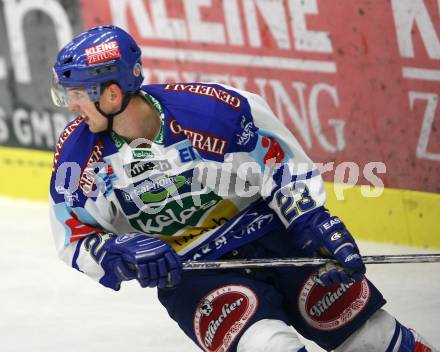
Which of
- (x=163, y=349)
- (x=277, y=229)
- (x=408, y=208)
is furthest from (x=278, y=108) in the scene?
(x=277, y=229)

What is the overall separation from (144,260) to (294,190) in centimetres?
51

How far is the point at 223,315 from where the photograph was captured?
11.3 ft

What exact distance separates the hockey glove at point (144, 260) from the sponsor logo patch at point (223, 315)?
4.8 inches

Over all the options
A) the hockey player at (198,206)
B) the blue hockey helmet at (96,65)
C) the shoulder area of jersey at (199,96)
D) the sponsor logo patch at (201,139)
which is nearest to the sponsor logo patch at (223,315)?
the hockey player at (198,206)

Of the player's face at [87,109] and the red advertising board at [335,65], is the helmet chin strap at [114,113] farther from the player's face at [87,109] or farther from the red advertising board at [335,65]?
the red advertising board at [335,65]

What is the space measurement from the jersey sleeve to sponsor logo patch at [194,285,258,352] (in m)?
0.28

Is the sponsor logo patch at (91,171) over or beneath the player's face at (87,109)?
beneath

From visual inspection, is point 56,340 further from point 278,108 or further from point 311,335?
point 278,108

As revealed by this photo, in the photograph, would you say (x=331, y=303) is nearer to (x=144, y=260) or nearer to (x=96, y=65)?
(x=144, y=260)

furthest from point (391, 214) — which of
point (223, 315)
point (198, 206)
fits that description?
point (223, 315)

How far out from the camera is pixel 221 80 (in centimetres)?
597

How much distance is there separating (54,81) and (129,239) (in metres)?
0.50

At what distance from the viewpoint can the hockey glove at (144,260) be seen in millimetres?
3393

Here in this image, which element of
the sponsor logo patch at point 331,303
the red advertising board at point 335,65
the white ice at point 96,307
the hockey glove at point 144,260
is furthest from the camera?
the red advertising board at point 335,65
